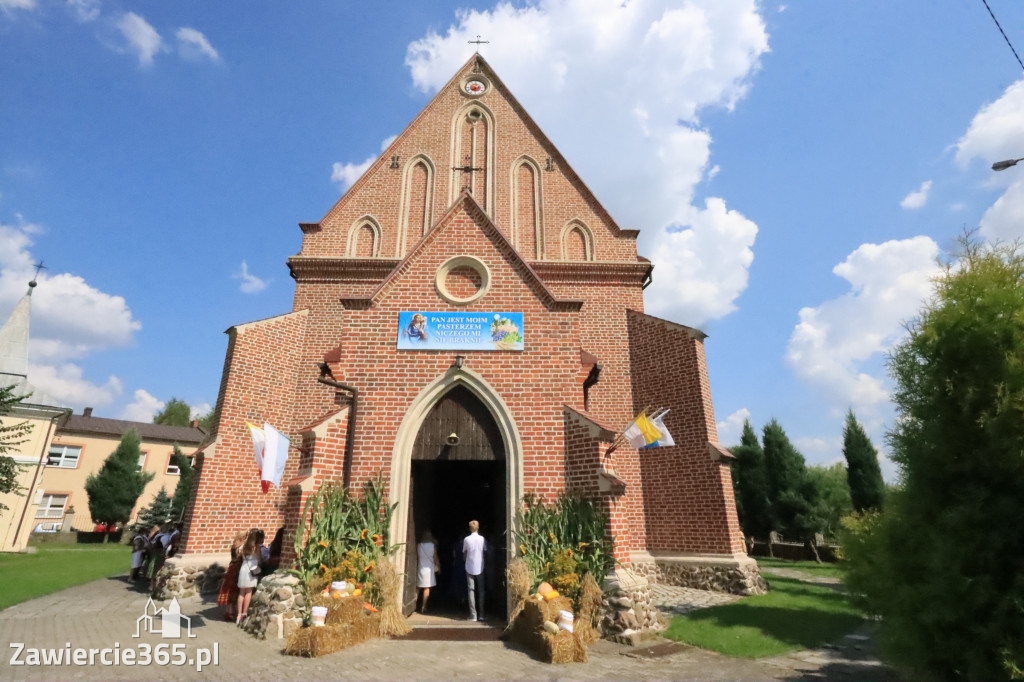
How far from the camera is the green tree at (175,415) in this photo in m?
55.3

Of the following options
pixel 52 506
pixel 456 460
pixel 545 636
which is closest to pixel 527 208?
pixel 456 460

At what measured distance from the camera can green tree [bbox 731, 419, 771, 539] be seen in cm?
2533

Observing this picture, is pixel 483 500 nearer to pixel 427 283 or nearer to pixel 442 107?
pixel 427 283

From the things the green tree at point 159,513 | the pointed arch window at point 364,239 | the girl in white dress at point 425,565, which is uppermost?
the pointed arch window at point 364,239

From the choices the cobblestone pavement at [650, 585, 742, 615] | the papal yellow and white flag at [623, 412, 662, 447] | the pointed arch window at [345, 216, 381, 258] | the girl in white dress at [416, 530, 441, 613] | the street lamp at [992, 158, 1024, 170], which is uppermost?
the pointed arch window at [345, 216, 381, 258]

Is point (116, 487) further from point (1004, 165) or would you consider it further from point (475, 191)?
point (1004, 165)

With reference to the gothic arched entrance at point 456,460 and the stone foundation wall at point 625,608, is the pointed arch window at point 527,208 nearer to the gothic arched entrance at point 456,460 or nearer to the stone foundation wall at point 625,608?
the gothic arched entrance at point 456,460

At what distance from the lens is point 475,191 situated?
657 inches

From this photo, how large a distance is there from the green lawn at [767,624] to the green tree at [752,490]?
49.7 feet

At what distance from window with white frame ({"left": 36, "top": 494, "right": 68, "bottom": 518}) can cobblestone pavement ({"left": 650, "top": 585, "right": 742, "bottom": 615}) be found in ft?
130

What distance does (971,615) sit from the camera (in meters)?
4.25

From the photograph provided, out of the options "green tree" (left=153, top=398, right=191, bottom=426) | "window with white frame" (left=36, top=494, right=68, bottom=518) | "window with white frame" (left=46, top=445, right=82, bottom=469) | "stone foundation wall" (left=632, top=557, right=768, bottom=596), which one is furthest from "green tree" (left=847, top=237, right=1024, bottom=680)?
"green tree" (left=153, top=398, right=191, bottom=426)


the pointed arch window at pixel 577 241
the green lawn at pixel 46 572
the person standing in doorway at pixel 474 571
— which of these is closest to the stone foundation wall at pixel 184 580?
the green lawn at pixel 46 572

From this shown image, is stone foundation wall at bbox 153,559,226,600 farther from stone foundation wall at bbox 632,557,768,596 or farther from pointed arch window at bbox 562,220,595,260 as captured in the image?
pointed arch window at bbox 562,220,595,260
